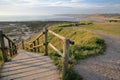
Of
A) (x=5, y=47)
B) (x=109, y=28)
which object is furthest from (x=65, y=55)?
(x=109, y=28)

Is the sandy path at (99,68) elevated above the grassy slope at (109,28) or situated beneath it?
situated beneath

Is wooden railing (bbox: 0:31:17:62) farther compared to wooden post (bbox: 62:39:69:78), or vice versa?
wooden railing (bbox: 0:31:17:62)

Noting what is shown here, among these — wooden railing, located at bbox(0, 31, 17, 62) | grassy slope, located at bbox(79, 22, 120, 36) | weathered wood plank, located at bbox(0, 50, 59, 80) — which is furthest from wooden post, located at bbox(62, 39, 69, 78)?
grassy slope, located at bbox(79, 22, 120, 36)

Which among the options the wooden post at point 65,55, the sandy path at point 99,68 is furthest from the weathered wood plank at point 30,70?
the sandy path at point 99,68

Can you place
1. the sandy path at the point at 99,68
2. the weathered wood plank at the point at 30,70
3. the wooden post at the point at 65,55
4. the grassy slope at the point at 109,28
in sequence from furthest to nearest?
the grassy slope at the point at 109,28 → the sandy path at the point at 99,68 → the weathered wood plank at the point at 30,70 → the wooden post at the point at 65,55

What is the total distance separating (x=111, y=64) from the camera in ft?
23.5

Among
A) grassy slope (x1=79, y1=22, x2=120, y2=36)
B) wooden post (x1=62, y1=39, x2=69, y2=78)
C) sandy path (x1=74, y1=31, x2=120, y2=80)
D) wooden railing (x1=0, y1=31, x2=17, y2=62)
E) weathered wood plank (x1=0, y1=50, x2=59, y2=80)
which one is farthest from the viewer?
grassy slope (x1=79, y1=22, x2=120, y2=36)

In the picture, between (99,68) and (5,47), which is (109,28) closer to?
(99,68)

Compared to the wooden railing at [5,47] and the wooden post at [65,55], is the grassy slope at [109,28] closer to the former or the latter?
the wooden railing at [5,47]

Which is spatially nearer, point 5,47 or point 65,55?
point 65,55

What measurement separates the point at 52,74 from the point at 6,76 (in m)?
1.56

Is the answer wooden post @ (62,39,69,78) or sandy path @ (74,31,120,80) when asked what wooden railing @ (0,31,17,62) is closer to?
wooden post @ (62,39,69,78)

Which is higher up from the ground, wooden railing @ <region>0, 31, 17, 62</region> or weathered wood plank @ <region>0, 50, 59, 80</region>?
wooden railing @ <region>0, 31, 17, 62</region>

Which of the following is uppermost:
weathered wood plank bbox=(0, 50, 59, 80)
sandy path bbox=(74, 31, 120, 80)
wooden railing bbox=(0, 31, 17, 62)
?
wooden railing bbox=(0, 31, 17, 62)
